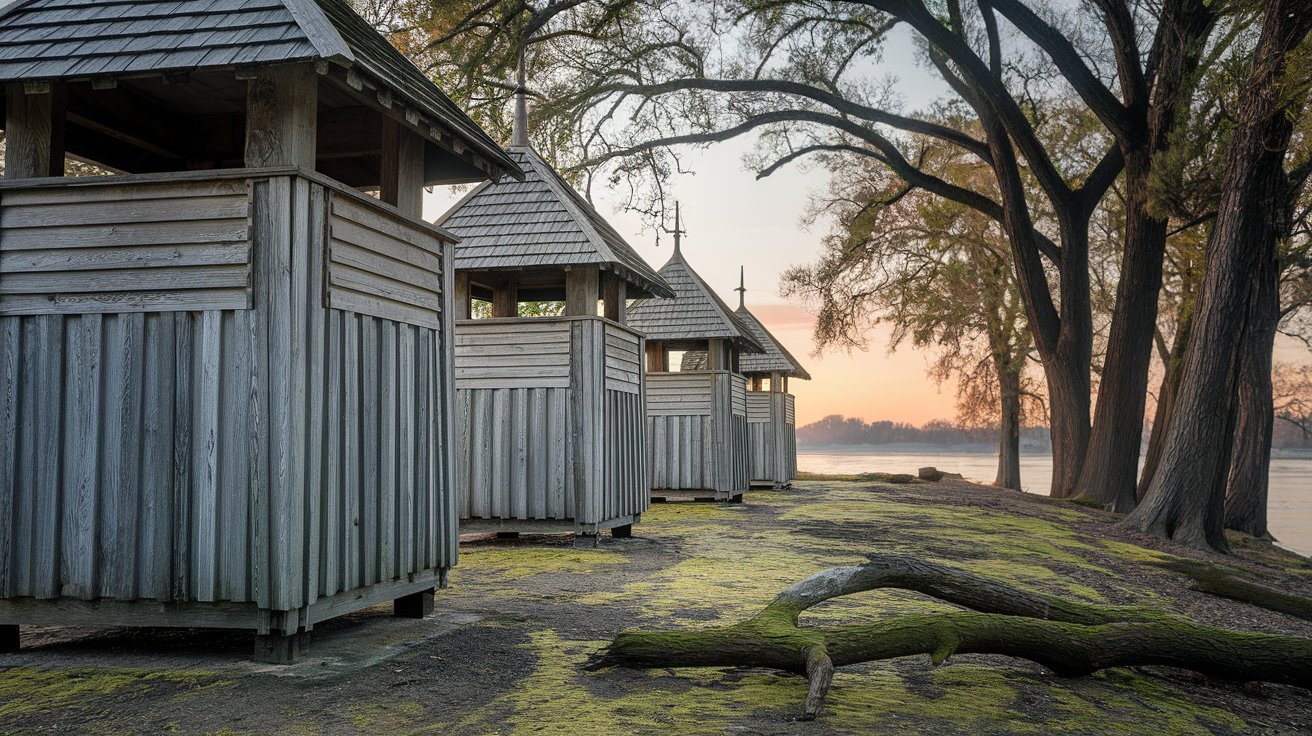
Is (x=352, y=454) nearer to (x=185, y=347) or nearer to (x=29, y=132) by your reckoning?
(x=185, y=347)

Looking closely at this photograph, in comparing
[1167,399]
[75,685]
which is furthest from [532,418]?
[1167,399]

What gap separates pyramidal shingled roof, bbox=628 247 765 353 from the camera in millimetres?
19750

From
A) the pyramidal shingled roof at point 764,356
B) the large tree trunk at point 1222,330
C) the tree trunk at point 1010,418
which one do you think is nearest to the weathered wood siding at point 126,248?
the large tree trunk at point 1222,330

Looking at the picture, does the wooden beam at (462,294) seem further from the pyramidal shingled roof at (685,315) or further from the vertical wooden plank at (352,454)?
the pyramidal shingled roof at (685,315)

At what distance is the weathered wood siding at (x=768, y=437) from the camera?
2623cm

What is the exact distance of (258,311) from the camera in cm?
546

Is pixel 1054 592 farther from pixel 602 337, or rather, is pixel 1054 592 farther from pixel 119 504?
pixel 119 504

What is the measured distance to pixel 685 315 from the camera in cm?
2011

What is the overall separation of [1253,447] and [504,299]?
16.5 metres

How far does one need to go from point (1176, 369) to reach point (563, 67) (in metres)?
16.6

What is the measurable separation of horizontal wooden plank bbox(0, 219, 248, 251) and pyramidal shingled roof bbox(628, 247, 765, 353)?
541 inches

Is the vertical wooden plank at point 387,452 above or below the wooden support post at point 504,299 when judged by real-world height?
below

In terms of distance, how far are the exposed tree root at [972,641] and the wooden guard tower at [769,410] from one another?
62.6ft

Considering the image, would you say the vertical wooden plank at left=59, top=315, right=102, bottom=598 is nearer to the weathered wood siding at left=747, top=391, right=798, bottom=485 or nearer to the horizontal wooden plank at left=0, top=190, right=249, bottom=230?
the horizontal wooden plank at left=0, top=190, right=249, bottom=230
